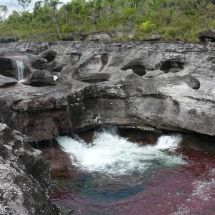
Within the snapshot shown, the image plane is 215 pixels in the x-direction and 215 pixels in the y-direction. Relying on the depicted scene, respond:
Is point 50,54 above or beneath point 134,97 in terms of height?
above

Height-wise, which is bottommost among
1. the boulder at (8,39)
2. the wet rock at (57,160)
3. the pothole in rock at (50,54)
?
the wet rock at (57,160)

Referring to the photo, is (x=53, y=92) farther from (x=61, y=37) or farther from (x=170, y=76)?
(x=61, y=37)

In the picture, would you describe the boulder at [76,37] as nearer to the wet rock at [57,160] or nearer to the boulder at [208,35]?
the boulder at [208,35]

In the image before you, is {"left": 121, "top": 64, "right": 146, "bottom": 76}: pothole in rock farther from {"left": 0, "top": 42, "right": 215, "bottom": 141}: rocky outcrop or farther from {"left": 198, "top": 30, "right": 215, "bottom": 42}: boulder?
{"left": 198, "top": 30, "right": 215, "bottom": 42}: boulder

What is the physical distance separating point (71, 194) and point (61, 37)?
29.7m

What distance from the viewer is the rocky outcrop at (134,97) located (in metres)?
13.3

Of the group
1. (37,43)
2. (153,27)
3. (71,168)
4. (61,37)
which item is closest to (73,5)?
(61,37)

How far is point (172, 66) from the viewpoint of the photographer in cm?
1766

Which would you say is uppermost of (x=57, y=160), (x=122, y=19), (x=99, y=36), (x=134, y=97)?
(x=122, y=19)

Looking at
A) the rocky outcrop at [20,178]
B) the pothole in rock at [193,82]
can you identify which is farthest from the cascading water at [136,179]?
the rocky outcrop at [20,178]

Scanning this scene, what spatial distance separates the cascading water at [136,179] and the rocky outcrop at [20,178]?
373cm

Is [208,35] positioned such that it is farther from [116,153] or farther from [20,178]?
[20,178]

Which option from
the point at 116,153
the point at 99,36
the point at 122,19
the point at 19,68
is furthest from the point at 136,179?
the point at 122,19

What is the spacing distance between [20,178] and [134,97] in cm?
1088
